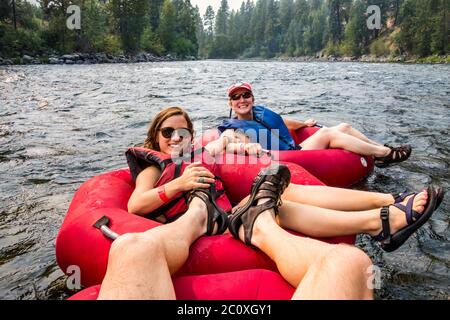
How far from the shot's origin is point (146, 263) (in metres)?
1.75

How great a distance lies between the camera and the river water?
9.43 feet

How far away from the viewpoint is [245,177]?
331cm

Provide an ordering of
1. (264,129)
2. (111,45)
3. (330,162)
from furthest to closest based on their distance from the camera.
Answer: (111,45)
(264,129)
(330,162)

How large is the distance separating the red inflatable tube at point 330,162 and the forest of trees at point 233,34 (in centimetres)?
2703

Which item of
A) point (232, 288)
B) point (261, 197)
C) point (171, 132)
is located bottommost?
point (232, 288)

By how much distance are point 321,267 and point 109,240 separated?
128cm

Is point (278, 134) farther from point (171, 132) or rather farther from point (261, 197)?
point (261, 197)

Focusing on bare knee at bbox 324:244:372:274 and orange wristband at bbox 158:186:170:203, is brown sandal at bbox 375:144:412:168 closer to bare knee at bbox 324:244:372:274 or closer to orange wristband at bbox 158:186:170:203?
orange wristband at bbox 158:186:170:203

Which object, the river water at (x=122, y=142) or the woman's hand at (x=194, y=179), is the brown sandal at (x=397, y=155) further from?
the woman's hand at (x=194, y=179)

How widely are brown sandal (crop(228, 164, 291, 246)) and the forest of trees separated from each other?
2802 cm

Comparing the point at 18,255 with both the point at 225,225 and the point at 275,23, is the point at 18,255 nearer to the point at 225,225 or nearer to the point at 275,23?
the point at 225,225

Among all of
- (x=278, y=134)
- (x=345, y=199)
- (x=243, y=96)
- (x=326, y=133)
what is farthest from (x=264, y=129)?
(x=345, y=199)

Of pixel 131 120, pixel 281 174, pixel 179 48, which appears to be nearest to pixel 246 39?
pixel 179 48

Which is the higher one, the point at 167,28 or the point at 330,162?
the point at 167,28
